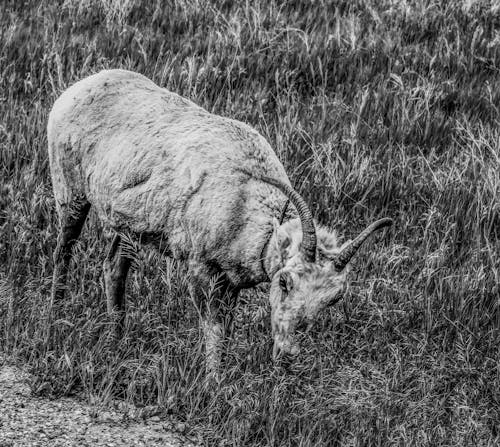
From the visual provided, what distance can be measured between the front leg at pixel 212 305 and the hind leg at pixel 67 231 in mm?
1242

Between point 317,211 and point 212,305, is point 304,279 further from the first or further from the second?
point 317,211

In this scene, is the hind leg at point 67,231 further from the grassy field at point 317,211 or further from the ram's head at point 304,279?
the ram's head at point 304,279

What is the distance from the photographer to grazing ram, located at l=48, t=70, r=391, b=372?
16.1ft

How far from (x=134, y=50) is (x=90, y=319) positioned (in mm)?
4210

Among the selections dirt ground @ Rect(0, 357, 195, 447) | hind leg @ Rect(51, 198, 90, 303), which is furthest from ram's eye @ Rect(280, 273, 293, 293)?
hind leg @ Rect(51, 198, 90, 303)

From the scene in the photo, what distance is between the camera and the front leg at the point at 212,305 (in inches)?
209

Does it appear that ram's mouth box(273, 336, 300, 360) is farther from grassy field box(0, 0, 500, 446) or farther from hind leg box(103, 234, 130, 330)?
hind leg box(103, 234, 130, 330)

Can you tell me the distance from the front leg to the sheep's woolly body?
0.09 metres

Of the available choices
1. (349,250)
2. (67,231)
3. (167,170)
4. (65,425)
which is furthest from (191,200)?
(65,425)

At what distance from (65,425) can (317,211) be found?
10.9 feet

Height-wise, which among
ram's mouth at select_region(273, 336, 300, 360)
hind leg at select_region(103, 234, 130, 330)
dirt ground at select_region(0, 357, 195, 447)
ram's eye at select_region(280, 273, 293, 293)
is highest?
ram's eye at select_region(280, 273, 293, 293)

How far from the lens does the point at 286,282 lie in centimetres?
488

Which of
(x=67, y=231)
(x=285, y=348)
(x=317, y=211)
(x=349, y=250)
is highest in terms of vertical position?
(x=349, y=250)

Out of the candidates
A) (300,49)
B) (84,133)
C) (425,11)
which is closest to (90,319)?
(84,133)
